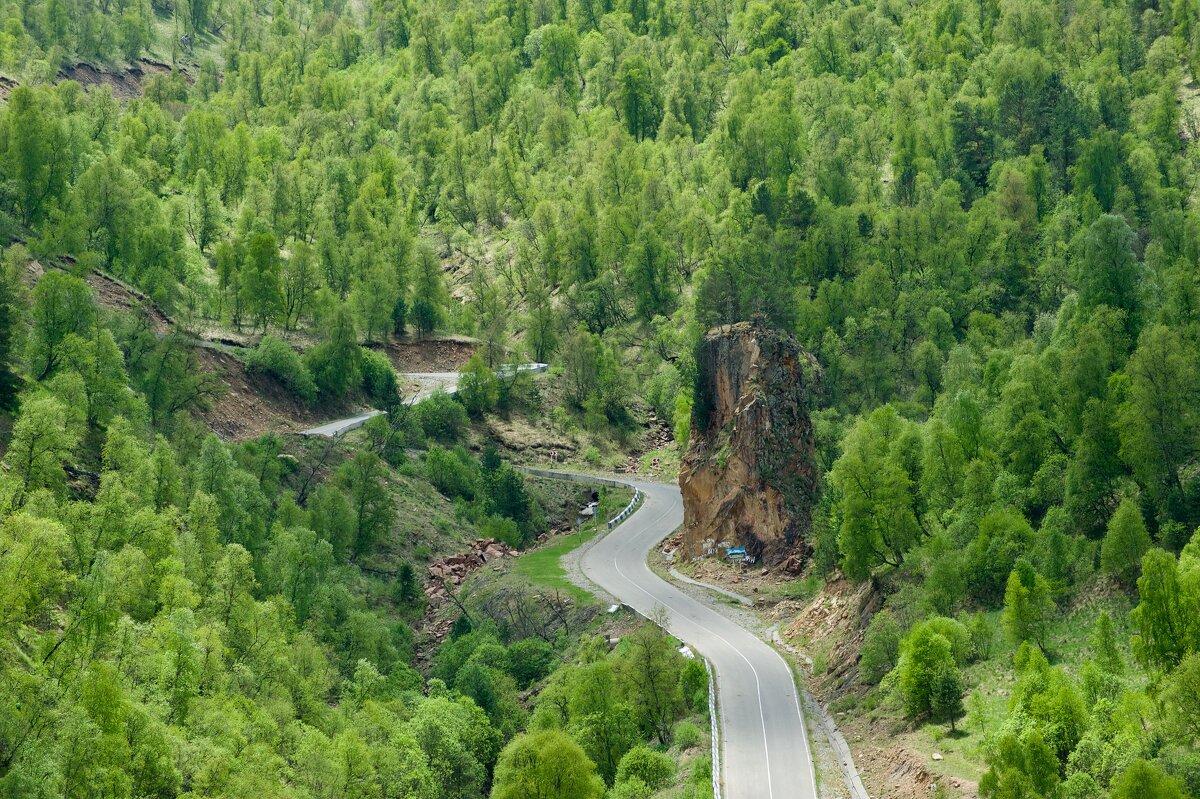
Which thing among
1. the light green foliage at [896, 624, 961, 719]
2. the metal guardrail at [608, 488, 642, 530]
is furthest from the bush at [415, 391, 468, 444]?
the light green foliage at [896, 624, 961, 719]

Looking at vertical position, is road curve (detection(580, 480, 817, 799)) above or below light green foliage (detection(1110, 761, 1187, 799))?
below

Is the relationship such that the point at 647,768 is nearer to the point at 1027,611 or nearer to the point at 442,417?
the point at 1027,611

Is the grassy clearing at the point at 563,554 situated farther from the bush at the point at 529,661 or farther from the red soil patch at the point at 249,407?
the red soil patch at the point at 249,407

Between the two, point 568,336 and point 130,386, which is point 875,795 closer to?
point 130,386

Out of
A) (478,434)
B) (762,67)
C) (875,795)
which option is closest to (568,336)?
(478,434)

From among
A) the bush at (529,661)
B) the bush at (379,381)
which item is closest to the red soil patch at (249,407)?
the bush at (379,381)

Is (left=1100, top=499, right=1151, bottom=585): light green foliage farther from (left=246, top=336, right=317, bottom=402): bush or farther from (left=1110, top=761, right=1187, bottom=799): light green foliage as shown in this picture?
(left=246, top=336, right=317, bottom=402): bush

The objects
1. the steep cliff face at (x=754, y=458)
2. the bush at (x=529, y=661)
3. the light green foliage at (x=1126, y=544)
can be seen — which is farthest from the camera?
the steep cliff face at (x=754, y=458)
